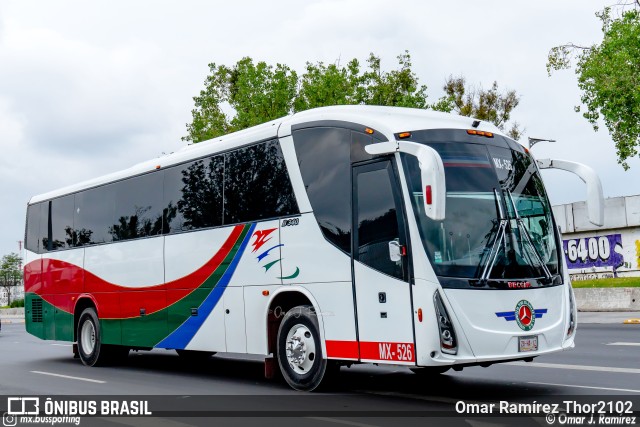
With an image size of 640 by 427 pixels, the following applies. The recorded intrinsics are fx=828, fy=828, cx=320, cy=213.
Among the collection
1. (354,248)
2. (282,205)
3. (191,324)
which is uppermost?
(282,205)

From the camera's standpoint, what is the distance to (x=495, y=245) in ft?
32.0

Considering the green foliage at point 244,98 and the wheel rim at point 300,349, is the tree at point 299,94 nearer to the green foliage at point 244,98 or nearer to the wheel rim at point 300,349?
the green foliage at point 244,98

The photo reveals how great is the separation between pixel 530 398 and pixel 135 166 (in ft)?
30.4

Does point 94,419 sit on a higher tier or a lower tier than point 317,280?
lower

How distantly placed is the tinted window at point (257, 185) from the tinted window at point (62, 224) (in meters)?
6.19

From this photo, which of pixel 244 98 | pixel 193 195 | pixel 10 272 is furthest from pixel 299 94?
pixel 10 272

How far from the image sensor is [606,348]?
50.7ft

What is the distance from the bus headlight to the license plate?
0.87 meters

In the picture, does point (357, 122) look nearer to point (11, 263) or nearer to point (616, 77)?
point (616, 77)

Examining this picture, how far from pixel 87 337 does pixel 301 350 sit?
7.52 m

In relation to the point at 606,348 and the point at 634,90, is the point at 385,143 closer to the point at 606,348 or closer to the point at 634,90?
the point at 606,348

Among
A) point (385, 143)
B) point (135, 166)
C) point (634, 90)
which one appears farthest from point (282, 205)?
point (634, 90)

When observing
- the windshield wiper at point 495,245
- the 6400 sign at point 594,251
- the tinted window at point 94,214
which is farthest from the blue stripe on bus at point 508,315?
the 6400 sign at point 594,251

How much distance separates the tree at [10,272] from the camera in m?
71.5
